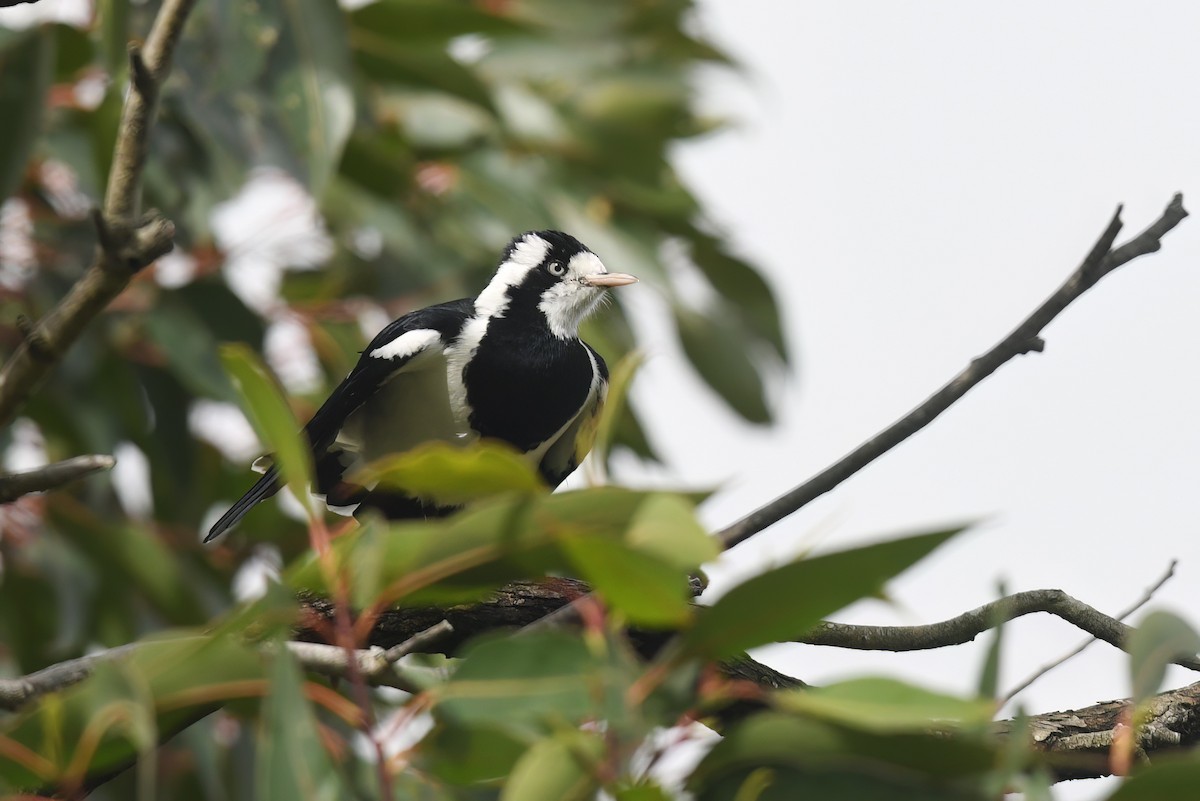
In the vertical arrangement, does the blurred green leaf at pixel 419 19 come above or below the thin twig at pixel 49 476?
above

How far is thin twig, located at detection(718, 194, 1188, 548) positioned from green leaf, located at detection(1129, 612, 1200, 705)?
14.5 inches

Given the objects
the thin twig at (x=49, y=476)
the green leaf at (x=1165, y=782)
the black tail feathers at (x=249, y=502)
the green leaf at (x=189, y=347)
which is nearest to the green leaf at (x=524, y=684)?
the green leaf at (x=1165, y=782)

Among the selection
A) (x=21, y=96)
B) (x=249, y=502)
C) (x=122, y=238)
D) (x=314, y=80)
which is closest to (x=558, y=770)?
(x=122, y=238)

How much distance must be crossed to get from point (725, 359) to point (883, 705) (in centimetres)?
282

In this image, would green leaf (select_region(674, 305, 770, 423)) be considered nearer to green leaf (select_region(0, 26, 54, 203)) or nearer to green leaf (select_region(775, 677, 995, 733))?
green leaf (select_region(0, 26, 54, 203))

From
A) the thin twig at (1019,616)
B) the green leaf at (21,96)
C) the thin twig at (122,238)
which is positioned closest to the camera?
the thin twig at (1019,616)

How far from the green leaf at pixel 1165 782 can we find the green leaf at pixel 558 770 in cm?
37

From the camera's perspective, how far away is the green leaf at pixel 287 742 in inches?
41.7

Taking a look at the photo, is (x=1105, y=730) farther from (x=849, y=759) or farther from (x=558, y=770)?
(x=558, y=770)

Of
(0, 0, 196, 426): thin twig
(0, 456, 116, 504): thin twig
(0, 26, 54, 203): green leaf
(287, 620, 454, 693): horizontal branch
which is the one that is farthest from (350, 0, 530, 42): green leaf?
(287, 620, 454, 693): horizontal branch

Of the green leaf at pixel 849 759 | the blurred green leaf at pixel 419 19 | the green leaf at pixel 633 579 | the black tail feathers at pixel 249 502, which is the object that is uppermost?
the blurred green leaf at pixel 419 19

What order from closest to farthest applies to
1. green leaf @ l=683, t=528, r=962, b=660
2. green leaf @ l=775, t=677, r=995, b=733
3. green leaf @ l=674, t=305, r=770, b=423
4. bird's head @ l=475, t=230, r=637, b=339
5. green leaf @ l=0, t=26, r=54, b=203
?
green leaf @ l=775, t=677, r=995, b=733 < green leaf @ l=683, t=528, r=962, b=660 < green leaf @ l=0, t=26, r=54, b=203 < bird's head @ l=475, t=230, r=637, b=339 < green leaf @ l=674, t=305, r=770, b=423

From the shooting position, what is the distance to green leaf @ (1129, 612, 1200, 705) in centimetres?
112

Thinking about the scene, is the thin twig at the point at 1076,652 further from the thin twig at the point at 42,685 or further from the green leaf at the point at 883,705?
the thin twig at the point at 42,685
